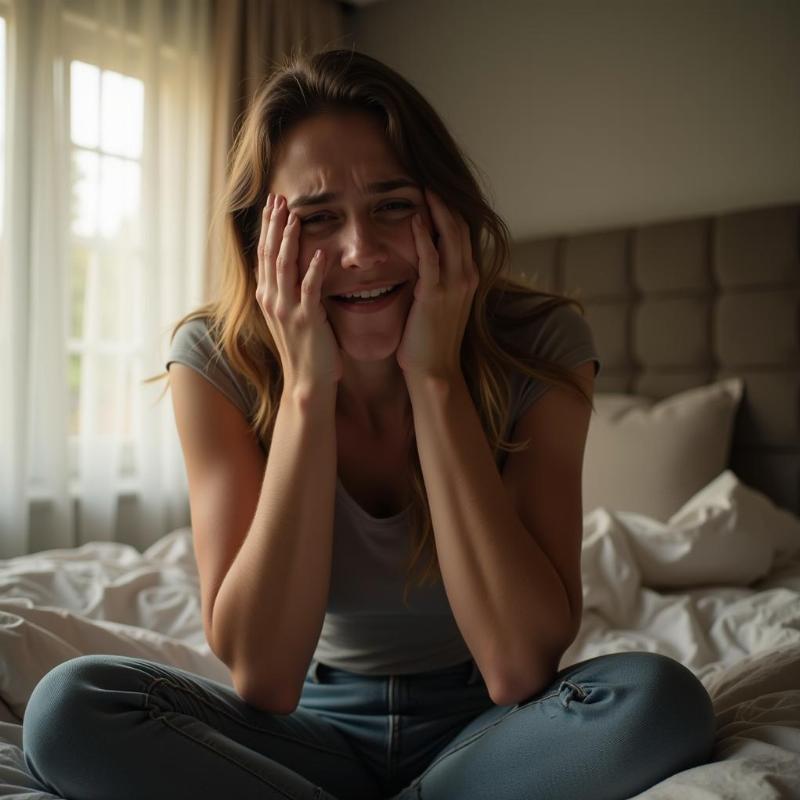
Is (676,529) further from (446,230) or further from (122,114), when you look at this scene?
(122,114)

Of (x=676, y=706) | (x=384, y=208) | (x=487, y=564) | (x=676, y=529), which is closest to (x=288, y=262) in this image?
(x=384, y=208)

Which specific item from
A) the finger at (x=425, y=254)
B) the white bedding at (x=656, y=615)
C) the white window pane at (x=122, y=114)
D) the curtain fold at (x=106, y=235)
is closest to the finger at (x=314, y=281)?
the finger at (x=425, y=254)

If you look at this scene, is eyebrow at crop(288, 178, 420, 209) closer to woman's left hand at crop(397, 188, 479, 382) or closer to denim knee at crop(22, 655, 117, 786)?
woman's left hand at crop(397, 188, 479, 382)

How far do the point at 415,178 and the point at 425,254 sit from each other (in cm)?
12

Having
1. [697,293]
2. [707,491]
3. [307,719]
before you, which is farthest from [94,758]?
[697,293]

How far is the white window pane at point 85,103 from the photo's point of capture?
2.99 metres

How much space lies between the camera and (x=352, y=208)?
1.22m

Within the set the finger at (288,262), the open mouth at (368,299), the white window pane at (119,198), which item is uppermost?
the white window pane at (119,198)

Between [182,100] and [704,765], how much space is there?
3083 millimetres

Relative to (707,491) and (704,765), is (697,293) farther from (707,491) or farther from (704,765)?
(704,765)

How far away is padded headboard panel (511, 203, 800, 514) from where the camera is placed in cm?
263

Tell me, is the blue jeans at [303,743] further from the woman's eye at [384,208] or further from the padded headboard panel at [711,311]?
the padded headboard panel at [711,311]

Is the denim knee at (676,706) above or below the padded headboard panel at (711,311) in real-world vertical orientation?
below

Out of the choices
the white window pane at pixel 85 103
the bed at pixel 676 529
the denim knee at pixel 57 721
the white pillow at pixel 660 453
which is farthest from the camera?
the white window pane at pixel 85 103
